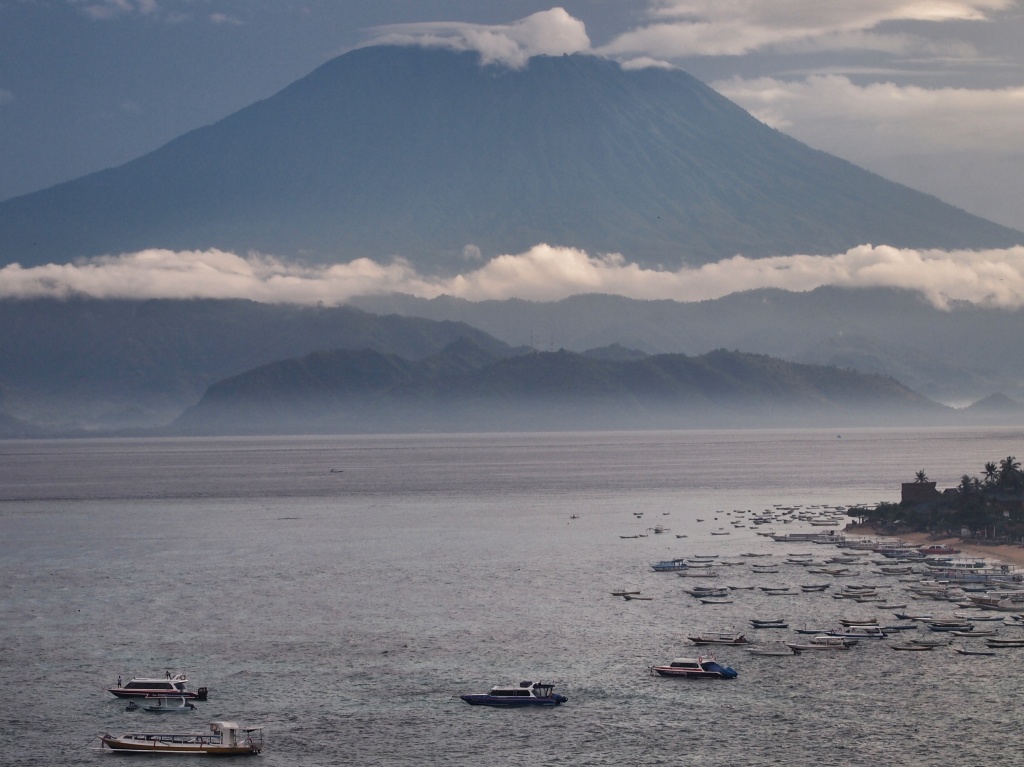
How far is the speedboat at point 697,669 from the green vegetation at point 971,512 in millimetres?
50691

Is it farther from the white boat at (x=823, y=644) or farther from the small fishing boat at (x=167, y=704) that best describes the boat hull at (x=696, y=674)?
the small fishing boat at (x=167, y=704)

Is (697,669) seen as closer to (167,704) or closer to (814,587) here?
(167,704)

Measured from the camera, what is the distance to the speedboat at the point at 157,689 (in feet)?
166

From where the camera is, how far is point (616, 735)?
46188 mm

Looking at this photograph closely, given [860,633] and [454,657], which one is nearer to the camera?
[454,657]

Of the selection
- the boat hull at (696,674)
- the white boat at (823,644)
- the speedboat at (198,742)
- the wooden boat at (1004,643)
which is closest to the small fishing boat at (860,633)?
the white boat at (823,644)

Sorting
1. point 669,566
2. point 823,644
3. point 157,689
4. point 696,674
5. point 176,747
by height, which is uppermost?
point 669,566

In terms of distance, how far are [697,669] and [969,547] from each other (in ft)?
162

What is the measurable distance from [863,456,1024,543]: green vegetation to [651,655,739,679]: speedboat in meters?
50.7

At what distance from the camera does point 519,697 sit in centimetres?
4997

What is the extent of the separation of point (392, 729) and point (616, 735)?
7.70m

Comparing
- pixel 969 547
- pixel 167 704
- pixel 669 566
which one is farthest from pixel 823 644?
pixel 969 547

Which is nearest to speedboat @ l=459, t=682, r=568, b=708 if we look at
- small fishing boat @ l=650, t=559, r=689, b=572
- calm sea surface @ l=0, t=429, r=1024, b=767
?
calm sea surface @ l=0, t=429, r=1024, b=767

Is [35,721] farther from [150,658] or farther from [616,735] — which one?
[616,735]
